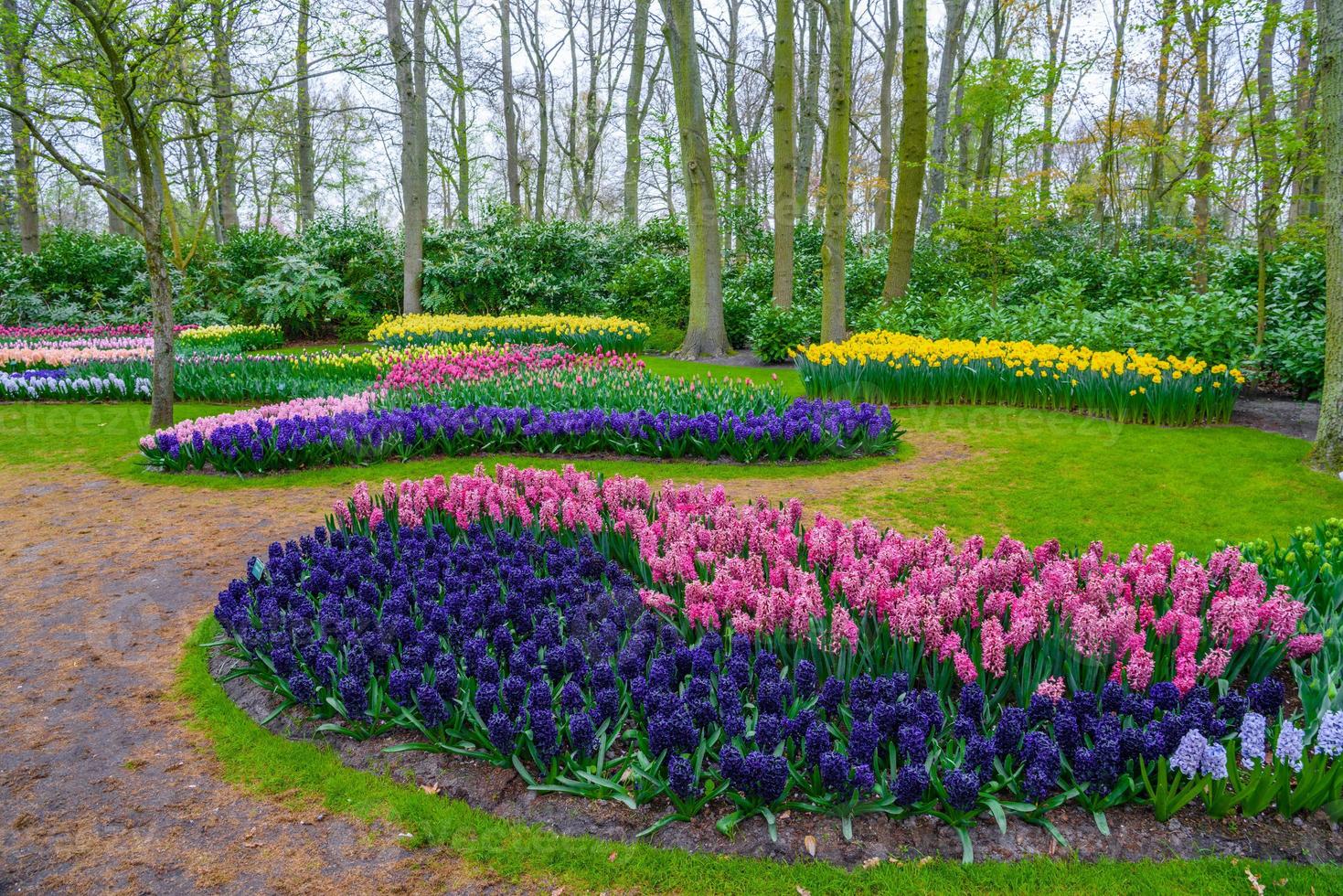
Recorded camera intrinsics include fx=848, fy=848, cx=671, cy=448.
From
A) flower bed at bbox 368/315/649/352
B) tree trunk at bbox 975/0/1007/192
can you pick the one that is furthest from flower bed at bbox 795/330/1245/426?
tree trunk at bbox 975/0/1007/192

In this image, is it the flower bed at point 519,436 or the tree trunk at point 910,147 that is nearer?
the flower bed at point 519,436

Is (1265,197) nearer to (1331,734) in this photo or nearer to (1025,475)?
(1025,475)

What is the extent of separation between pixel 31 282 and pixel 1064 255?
76.6 feet

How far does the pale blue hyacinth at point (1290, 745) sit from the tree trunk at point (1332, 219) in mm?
5077

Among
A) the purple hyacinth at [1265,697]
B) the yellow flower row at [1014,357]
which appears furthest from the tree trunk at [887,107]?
the purple hyacinth at [1265,697]

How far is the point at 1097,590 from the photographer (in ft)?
10.6

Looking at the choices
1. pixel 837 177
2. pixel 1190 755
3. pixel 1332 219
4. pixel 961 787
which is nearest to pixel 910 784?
pixel 961 787

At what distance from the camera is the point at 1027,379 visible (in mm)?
9094

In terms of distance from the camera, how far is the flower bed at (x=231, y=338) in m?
15.2

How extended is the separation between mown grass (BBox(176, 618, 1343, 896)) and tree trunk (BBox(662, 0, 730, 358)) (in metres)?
12.7

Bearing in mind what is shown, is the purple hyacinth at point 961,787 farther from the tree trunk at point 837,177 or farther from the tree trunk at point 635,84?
the tree trunk at point 635,84

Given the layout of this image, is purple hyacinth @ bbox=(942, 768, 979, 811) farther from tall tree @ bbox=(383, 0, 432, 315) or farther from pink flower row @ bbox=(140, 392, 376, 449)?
tall tree @ bbox=(383, 0, 432, 315)

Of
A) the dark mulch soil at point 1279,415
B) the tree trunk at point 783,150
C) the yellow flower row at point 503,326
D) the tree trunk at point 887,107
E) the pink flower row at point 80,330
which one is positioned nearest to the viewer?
the dark mulch soil at point 1279,415

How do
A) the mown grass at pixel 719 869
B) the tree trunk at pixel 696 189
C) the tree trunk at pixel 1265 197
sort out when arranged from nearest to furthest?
1. the mown grass at pixel 719 869
2. the tree trunk at pixel 1265 197
3. the tree trunk at pixel 696 189
